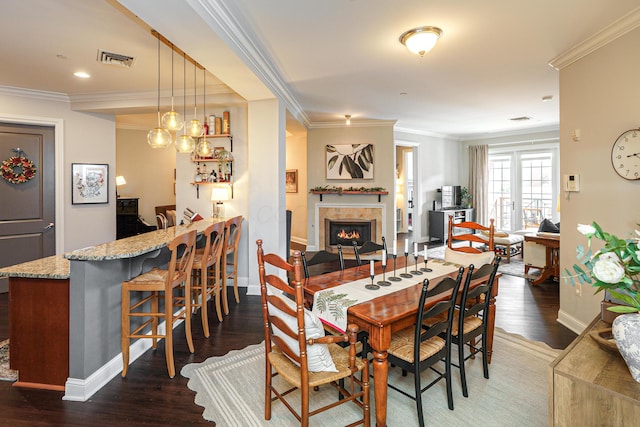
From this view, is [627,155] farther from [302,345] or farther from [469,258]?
[302,345]

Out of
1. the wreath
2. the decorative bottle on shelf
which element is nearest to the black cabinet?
the wreath

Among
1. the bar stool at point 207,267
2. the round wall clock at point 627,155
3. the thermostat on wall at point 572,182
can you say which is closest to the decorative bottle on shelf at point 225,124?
the bar stool at point 207,267

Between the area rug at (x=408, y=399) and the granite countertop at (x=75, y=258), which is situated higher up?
the granite countertop at (x=75, y=258)

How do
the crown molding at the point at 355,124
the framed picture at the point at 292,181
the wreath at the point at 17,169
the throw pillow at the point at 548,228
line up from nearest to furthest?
1. the wreath at the point at 17,169
2. the throw pillow at the point at 548,228
3. the crown molding at the point at 355,124
4. the framed picture at the point at 292,181

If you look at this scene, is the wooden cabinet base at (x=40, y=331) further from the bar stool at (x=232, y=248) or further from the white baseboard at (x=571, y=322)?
the white baseboard at (x=571, y=322)

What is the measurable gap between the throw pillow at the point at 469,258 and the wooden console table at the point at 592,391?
5.11 feet

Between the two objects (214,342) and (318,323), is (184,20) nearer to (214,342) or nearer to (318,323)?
(318,323)

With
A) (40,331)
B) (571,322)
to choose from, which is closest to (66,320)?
(40,331)

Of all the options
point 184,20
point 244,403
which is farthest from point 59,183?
point 244,403

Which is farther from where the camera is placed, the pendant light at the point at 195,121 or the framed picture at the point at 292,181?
the framed picture at the point at 292,181

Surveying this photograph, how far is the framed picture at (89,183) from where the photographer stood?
4.84m

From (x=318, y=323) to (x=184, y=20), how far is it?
2170mm

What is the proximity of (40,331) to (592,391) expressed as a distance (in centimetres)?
309

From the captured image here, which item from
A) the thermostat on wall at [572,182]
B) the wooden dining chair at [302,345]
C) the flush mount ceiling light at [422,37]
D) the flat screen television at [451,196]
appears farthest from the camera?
the flat screen television at [451,196]
